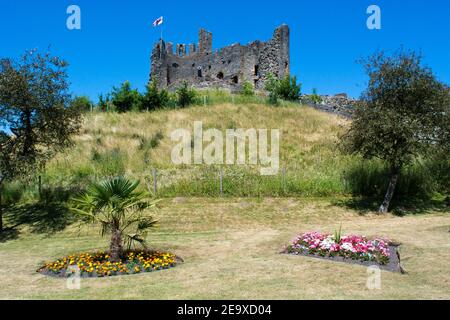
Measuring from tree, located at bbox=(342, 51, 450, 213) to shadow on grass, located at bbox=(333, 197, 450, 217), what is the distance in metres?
0.80

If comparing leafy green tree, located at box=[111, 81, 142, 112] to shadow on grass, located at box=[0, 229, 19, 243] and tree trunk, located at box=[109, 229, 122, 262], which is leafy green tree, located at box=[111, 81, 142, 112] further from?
tree trunk, located at box=[109, 229, 122, 262]

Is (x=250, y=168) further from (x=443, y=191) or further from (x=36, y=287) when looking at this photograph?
(x=36, y=287)

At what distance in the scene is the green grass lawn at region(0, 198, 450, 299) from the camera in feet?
28.8

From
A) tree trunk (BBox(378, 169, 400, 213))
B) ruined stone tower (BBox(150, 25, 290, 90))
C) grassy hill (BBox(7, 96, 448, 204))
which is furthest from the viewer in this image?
ruined stone tower (BBox(150, 25, 290, 90))

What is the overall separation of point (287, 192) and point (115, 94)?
30.1 metres

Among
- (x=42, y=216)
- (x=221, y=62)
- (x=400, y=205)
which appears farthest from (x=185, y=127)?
(x=221, y=62)

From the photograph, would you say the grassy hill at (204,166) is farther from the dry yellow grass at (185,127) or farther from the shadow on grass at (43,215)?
the shadow on grass at (43,215)

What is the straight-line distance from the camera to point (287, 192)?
23.2m

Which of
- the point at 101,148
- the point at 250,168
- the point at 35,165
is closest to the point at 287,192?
the point at 250,168

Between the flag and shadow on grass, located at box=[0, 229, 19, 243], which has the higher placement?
the flag

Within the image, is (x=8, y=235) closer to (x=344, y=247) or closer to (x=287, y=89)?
(x=344, y=247)

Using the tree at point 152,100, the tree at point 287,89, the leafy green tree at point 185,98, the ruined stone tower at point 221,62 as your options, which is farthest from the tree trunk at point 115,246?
the ruined stone tower at point 221,62

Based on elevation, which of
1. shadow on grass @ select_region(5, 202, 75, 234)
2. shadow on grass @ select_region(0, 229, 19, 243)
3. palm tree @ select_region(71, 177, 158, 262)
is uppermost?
palm tree @ select_region(71, 177, 158, 262)

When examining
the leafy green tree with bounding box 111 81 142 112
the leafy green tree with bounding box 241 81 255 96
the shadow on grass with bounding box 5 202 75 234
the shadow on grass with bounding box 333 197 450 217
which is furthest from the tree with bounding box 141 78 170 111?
the shadow on grass with bounding box 333 197 450 217
